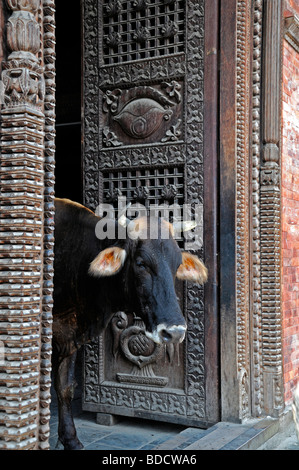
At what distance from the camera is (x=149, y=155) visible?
194 inches

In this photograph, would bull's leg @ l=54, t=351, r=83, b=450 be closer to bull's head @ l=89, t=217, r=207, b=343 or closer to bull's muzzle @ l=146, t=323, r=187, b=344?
bull's head @ l=89, t=217, r=207, b=343

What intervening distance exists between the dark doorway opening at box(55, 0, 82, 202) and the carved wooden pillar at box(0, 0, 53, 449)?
5.23 m

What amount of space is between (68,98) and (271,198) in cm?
428

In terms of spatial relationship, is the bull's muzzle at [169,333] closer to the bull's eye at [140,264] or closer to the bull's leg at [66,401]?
the bull's eye at [140,264]

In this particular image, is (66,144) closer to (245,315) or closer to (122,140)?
(122,140)

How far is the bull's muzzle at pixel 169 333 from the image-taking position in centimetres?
332

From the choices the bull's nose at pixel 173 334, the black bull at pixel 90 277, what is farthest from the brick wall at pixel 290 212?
the bull's nose at pixel 173 334

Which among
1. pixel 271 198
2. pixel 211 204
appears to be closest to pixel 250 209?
pixel 271 198

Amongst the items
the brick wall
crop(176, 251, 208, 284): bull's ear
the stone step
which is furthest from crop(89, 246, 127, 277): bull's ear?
the brick wall

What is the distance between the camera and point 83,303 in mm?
4160

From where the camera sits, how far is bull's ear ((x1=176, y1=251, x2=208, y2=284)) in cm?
399

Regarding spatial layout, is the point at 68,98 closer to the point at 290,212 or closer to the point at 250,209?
the point at 290,212

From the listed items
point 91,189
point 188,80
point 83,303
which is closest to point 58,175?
point 91,189

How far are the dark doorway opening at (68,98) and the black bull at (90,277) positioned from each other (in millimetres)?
4286
